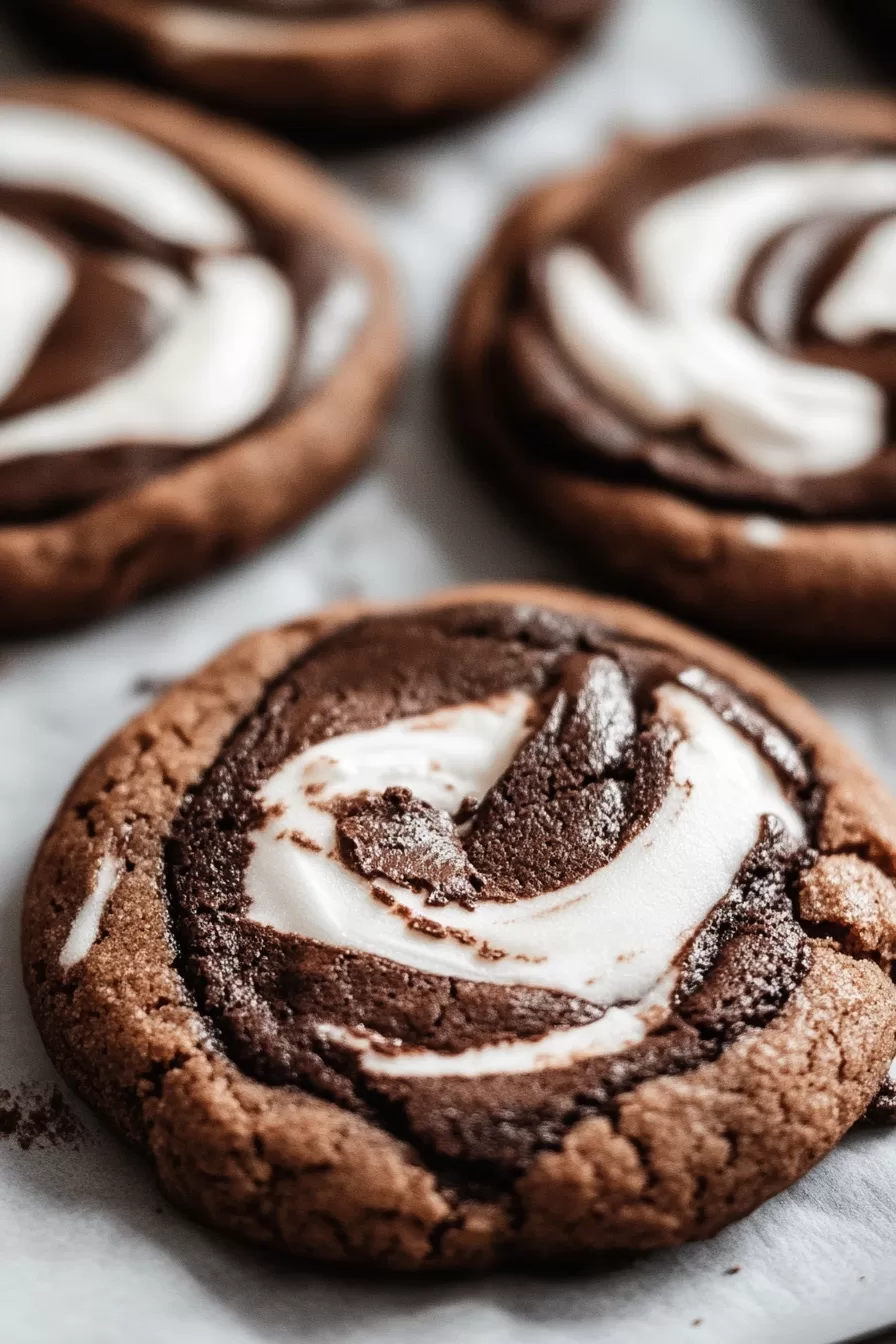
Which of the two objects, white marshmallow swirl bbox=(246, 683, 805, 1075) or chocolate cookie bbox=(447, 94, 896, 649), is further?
chocolate cookie bbox=(447, 94, 896, 649)

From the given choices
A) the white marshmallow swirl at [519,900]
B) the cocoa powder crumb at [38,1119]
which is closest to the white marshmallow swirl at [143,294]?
the white marshmallow swirl at [519,900]

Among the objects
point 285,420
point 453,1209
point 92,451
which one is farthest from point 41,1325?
point 285,420

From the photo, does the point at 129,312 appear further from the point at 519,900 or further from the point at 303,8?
the point at 519,900

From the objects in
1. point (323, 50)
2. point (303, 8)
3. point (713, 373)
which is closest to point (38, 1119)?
point (713, 373)

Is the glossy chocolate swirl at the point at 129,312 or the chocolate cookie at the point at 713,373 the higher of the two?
the chocolate cookie at the point at 713,373

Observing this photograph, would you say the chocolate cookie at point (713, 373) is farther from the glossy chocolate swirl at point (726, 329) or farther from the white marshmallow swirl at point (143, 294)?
the white marshmallow swirl at point (143, 294)

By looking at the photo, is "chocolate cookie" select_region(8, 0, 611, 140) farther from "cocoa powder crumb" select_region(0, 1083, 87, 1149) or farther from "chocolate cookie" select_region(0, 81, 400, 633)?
"cocoa powder crumb" select_region(0, 1083, 87, 1149)

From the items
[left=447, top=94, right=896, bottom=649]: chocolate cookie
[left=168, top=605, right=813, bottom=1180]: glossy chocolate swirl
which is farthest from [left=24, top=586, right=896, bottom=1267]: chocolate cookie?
[left=447, top=94, right=896, bottom=649]: chocolate cookie
